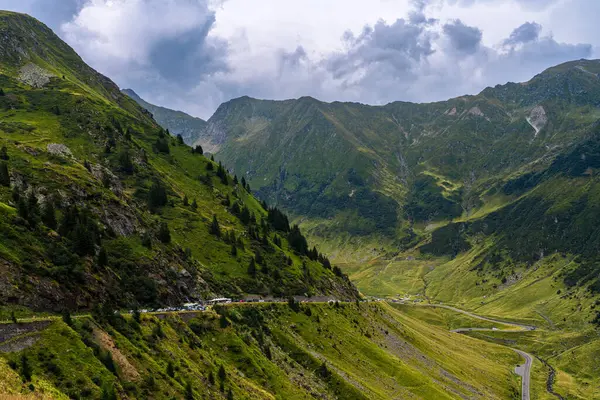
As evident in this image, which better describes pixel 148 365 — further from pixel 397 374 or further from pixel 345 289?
pixel 345 289

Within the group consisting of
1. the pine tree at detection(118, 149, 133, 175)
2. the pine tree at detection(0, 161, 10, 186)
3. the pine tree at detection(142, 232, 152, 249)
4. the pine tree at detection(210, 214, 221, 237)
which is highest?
the pine tree at detection(118, 149, 133, 175)

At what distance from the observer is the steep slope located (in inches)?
2324

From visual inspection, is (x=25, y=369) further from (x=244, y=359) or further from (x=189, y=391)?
(x=244, y=359)

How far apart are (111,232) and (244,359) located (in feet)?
131

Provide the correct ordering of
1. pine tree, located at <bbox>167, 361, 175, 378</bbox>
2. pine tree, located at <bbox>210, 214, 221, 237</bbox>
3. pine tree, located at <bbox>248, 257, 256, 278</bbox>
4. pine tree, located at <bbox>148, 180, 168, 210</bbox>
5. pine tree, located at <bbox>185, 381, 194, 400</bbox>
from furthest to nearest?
1. pine tree, located at <bbox>210, 214, 221, 237</bbox>
2. pine tree, located at <bbox>148, 180, 168, 210</bbox>
3. pine tree, located at <bbox>248, 257, 256, 278</bbox>
4. pine tree, located at <bbox>167, 361, 175, 378</bbox>
5. pine tree, located at <bbox>185, 381, 194, 400</bbox>

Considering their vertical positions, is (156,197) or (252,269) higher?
(156,197)

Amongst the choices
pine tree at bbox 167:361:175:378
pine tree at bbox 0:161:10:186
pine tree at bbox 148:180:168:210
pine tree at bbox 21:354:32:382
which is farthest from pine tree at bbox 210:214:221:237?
pine tree at bbox 21:354:32:382

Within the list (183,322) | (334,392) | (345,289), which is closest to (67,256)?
(183,322)

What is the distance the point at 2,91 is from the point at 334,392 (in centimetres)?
20681

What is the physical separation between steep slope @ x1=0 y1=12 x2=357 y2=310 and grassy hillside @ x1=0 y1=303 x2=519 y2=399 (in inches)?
428

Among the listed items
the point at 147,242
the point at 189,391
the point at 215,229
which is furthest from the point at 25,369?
the point at 215,229

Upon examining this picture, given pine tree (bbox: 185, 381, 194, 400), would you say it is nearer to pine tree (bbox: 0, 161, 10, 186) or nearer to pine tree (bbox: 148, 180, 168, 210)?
pine tree (bbox: 0, 161, 10, 186)

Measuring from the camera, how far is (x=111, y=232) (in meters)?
89.3

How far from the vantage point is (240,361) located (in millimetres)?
72000
